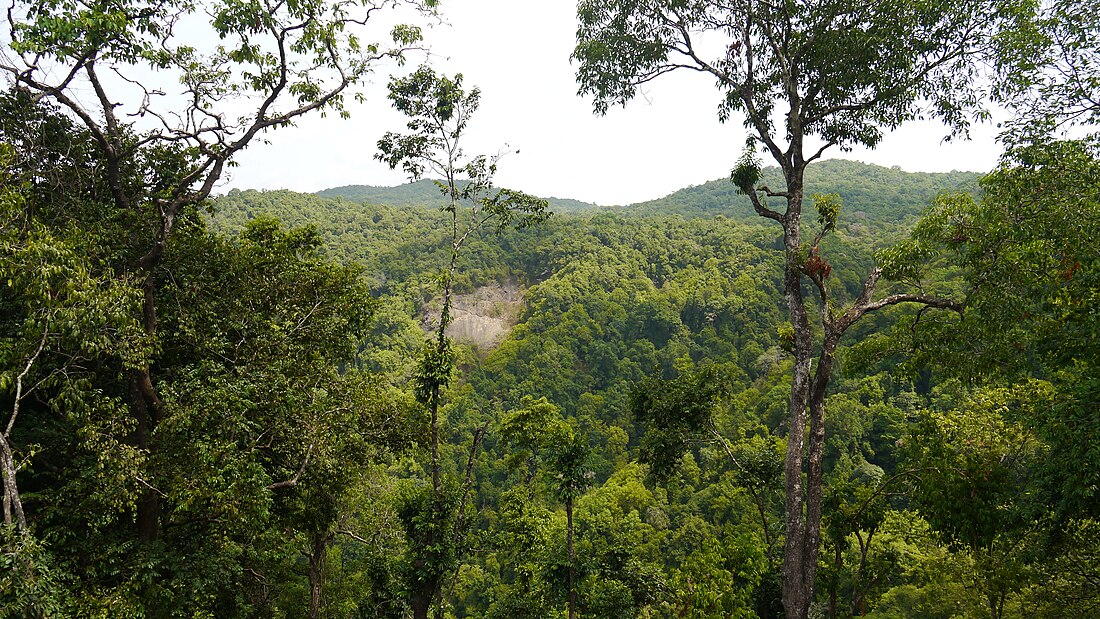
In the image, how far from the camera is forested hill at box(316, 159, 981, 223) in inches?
3684

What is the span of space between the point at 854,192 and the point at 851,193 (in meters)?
1.03

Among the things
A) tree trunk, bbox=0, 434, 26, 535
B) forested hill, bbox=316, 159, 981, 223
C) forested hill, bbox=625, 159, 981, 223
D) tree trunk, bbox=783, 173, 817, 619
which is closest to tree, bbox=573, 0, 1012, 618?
tree trunk, bbox=783, 173, 817, 619

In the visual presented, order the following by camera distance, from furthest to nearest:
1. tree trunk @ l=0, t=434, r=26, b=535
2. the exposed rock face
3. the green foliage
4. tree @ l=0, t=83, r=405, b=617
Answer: the exposed rock face → the green foliage → tree @ l=0, t=83, r=405, b=617 → tree trunk @ l=0, t=434, r=26, b=535

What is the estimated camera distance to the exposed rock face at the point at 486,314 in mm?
78812

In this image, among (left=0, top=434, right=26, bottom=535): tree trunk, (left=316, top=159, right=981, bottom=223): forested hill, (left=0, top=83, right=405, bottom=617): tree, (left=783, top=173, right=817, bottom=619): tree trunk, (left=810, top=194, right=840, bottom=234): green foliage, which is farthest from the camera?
(left=316, top=159, right=981, bottom=223): forested hill

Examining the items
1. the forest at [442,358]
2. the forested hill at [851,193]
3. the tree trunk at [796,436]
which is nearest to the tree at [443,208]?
the forest at [442,358]

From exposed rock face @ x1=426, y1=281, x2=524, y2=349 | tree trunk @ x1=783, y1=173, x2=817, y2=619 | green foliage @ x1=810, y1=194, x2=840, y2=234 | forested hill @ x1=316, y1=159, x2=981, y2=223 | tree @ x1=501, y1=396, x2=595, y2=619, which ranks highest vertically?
forested hill @ x1=316, y1=159, x2=981, y2=223

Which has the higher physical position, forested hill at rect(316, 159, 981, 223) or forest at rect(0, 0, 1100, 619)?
forested hill at rect(316, 159, 981, 223)

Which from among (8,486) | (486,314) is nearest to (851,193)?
(486,314)

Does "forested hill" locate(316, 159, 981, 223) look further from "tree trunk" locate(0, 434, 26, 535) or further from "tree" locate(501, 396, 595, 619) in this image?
"tree trunk" locate(0, 434, 26, 535)

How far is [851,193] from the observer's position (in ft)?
355

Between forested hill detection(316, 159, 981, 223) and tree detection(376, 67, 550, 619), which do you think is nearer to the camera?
tree detection(376, 67, 550, 619)

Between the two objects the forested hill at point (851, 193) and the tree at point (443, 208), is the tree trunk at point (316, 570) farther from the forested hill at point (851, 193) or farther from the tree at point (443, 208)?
the forested hill at point (851, 193)

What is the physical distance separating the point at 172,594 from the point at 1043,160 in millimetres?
10361
